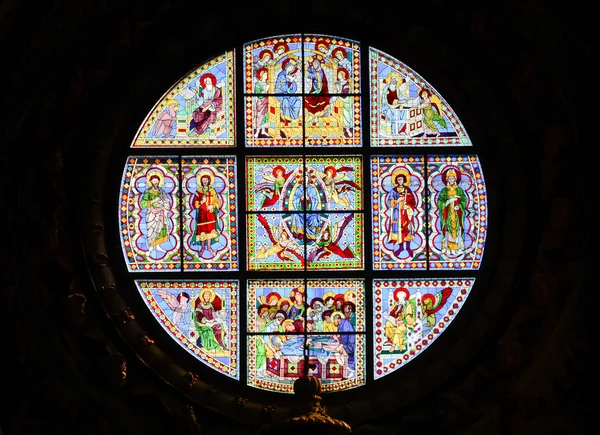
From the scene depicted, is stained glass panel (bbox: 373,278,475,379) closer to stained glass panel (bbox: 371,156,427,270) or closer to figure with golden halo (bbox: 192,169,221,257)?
stained glass panel (bbox: 371,156,427,270)

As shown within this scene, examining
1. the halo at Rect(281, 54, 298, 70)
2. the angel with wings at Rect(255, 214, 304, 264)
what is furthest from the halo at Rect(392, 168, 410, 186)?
the halo at Rect(281, 54, 298, 70)

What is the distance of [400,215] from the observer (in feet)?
41.9

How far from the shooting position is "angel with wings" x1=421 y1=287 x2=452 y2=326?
497 inches

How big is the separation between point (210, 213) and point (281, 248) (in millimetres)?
656

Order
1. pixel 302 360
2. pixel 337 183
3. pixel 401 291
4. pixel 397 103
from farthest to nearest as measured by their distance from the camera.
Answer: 1. pixel 397 103
2. pixel 337 183
3. pixel 401 291
4. pixel 302 360

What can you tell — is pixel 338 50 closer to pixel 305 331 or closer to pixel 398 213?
pixel 398 213

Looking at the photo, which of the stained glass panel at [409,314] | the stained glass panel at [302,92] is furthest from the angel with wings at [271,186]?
the stained glass panel at [409,314]
